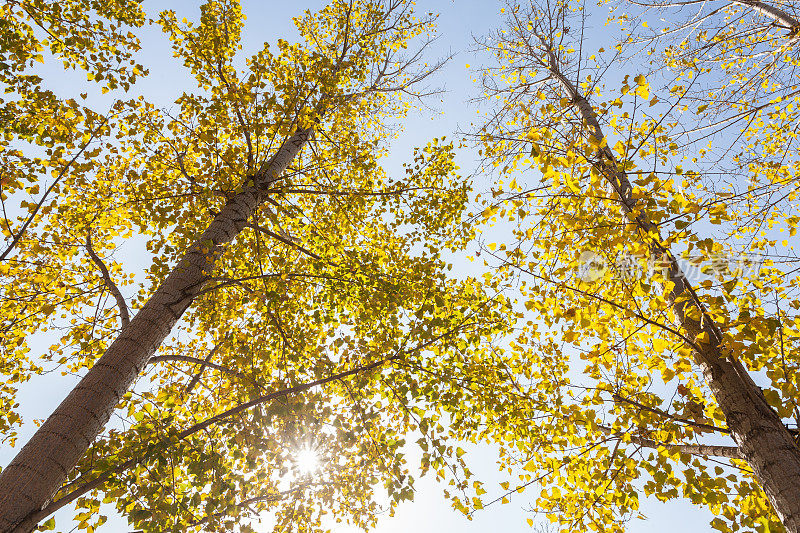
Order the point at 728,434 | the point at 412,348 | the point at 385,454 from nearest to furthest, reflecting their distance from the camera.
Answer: the point at 728,434, the point at 385,454, the point at 412,348

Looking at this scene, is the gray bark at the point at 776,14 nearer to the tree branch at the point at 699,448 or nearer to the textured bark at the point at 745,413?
the textured bark at the point at 745,413

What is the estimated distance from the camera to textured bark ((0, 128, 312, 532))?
6.45 ft

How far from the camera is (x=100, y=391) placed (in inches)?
96.0

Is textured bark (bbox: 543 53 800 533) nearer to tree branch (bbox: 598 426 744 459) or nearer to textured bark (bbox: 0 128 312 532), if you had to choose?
tree branch (bbox: 598 426 744 459)

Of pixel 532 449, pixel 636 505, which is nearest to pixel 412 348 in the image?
pixel 532 449

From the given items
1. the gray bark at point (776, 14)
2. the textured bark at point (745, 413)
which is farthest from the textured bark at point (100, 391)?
the gray bark at point (776, 14)

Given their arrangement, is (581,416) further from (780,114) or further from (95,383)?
(780,114)

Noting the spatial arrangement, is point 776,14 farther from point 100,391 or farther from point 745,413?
point 100,391

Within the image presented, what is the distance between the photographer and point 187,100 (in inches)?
137

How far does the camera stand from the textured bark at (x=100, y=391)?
1.97 metres

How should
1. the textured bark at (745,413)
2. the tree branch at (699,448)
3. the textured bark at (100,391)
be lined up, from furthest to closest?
the tree branch at (699,448) < the textured bark at (100,391) < the textured bark at (745,413)

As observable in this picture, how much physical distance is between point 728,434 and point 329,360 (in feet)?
9.25

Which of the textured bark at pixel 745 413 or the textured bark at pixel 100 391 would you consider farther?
the textured bark at pixel 100 391

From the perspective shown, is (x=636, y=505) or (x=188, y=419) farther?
(x=188, y=419)
